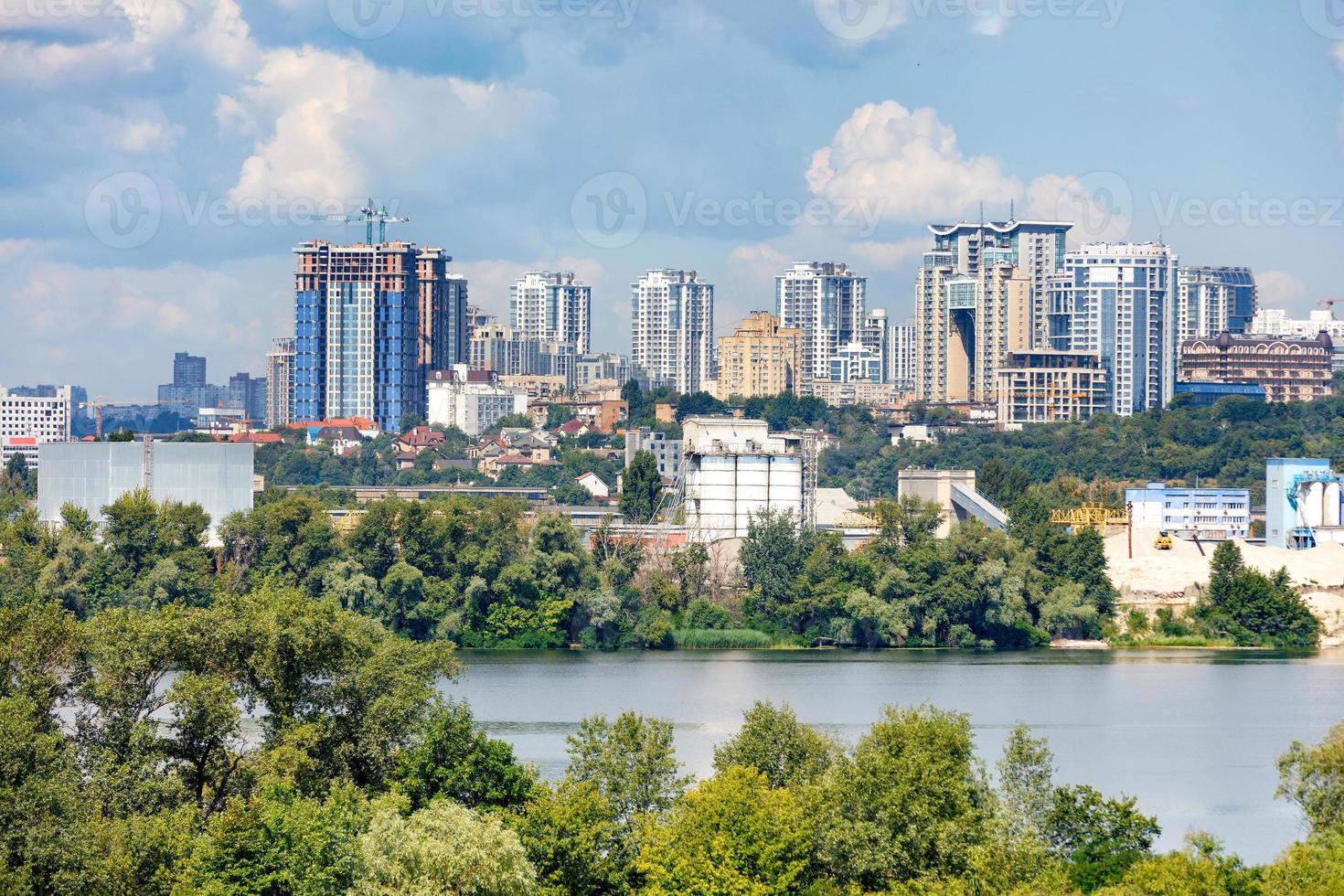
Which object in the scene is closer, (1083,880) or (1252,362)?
(1083,880)

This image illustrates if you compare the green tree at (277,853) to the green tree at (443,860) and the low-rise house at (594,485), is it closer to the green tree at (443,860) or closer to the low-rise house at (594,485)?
the green tree at (443,860)

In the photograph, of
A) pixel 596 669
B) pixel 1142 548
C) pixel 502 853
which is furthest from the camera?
pixel 1142 548

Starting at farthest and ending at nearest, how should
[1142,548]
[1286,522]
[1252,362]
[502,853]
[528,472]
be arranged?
[1252,362], [528,472], [1286,522], [1142,548], [502,853]

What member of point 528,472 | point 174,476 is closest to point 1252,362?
point 528,472

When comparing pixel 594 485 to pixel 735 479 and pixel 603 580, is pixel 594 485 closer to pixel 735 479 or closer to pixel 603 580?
pixel 735 479

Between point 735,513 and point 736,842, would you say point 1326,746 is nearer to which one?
point 736,842

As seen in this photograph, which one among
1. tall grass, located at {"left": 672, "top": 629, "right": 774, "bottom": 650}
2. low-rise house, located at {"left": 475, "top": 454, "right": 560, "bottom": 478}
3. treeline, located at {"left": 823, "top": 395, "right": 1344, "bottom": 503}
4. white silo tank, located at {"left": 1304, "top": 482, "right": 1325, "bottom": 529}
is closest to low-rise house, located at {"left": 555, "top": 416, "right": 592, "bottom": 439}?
low-rise house, located at {"left": 475, "top": 454, "right": 560, "bottom": 478}
